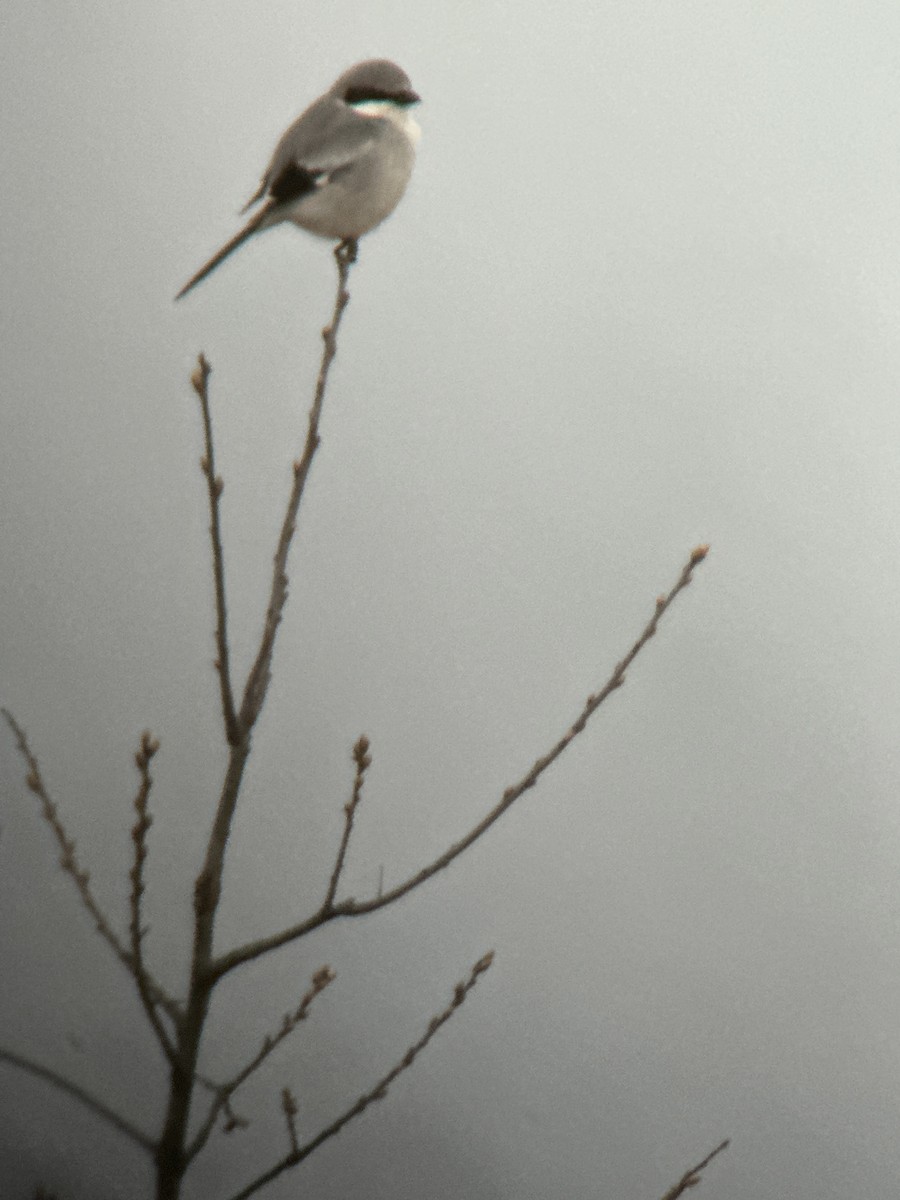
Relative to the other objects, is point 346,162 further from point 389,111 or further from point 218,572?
point 218,572

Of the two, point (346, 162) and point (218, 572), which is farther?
point (346, 162)

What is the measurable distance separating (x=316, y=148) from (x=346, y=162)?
0.16 feet

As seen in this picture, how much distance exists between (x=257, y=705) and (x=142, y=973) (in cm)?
16

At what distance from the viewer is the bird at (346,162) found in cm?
111

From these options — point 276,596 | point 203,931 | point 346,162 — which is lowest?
point 203,931

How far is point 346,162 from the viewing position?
110cm

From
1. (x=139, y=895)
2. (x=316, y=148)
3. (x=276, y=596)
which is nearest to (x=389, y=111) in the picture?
(x=316, y=148)

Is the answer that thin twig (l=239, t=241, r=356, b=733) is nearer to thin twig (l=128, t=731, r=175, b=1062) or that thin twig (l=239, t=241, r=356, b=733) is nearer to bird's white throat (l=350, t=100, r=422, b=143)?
thin twig (l=128, t=731, r=175, b=1062)

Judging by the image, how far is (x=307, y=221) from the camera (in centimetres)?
114

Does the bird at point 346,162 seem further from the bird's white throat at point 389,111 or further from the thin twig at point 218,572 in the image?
the thin twig at point 218,572

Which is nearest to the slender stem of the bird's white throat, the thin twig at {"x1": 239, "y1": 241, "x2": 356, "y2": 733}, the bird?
the thin twig at {"x1": 239, "y1": 241, "x2": 356, "y2": 733}

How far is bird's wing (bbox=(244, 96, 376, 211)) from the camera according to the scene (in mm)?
1114

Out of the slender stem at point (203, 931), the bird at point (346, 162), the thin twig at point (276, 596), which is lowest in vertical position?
the slender stem at point (203, 931)

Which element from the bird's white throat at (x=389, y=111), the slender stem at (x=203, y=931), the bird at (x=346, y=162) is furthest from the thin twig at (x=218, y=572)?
the bird's white throat at (x=389, y=111)
